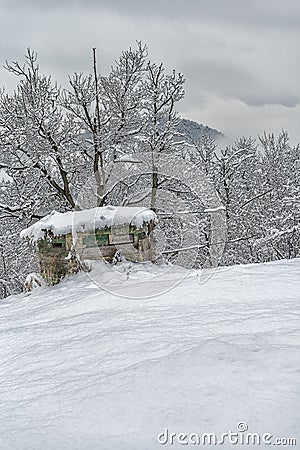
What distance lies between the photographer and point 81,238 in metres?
5.89

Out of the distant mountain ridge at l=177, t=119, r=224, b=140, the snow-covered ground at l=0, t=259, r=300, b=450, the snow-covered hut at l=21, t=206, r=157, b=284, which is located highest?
the distant mountain ridge at l=177, t=119, r=224, b=140

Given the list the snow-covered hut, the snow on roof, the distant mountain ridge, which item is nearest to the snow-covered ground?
the snow-covered hut

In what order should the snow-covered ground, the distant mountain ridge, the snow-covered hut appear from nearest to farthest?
the snow-covered ground → the snow-covered hut → the distant mountain ridge

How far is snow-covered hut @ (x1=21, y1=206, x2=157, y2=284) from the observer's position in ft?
19.1

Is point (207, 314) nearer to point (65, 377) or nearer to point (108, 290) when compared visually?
point (65, 377)

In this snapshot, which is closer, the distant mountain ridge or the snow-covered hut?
the snow-covered hut

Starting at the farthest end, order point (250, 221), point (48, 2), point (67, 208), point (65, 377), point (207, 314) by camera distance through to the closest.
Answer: point (250, 221) → point (67, 208) → point (48, 2) → point (207, 314) → point (65, 377)

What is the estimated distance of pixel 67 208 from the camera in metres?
12.0

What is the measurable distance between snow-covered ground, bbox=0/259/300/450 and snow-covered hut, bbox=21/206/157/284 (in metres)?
2.18

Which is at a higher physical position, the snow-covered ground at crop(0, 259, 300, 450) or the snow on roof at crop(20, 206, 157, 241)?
the snow on roof at crop(20, 206, 157, 241)

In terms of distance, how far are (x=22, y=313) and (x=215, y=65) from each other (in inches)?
315

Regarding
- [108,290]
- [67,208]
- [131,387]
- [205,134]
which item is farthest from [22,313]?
[205,134]

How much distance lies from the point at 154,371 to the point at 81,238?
4.22 metres

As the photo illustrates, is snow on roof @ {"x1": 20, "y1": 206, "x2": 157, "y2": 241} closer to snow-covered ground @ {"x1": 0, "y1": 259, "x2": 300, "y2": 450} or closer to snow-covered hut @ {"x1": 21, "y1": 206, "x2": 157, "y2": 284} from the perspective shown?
snow-covered hut @ {"x1": 21, "y1": 206, "x2": 157, "y2": 284}
